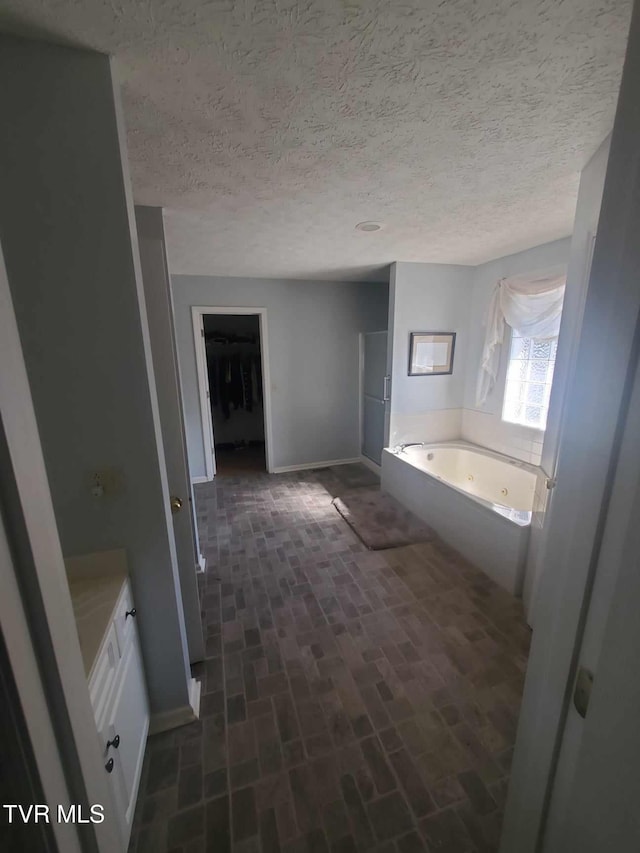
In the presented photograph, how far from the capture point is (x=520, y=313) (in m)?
3.02

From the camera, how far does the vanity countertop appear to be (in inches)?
37.7

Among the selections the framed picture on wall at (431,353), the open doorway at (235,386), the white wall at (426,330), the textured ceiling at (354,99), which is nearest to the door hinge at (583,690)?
the textured ceiling at (354,99)

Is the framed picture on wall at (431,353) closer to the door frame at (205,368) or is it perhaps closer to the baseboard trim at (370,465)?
the baseboard trim at (370,465)

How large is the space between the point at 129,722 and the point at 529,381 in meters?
3.60

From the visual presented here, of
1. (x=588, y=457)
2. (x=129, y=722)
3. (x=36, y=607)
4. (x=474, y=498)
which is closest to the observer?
(x=36, y=607)

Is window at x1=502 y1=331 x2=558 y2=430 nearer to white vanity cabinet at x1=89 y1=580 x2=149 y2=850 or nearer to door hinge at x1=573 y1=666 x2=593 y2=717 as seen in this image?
door hinge at x1=573 y1=666 x2=593 y2=717

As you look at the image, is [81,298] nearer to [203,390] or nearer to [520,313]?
[203,390]

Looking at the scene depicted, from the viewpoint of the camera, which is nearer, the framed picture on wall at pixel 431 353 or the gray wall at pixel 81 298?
the gray wall at pixel 81 298

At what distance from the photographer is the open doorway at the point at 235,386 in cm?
514

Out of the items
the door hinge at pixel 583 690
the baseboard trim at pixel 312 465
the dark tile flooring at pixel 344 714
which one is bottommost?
the dark tile flooring at pixel 344 714

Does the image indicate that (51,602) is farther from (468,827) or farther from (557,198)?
(557,198)

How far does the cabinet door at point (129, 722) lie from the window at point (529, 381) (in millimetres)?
3304

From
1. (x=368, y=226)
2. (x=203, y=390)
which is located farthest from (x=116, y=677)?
(x=203, y=390)

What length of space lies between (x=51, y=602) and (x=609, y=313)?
91cm
